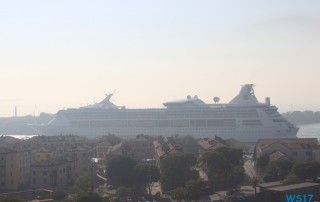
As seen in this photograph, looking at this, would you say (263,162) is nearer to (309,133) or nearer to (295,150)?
(295,150)

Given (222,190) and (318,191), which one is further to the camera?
(222,190)

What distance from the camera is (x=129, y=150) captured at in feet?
150

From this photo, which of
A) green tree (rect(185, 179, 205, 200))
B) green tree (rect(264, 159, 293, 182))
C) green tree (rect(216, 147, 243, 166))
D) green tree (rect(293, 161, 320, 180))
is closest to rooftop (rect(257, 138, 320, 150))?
green tree (rect(264, 159, 293, 182))

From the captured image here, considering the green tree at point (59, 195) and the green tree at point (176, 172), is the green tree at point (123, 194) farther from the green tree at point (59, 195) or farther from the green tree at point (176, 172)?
the green tree at point (176, 172)

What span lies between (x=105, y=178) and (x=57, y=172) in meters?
5.46

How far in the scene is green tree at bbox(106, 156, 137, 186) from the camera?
34.9 m

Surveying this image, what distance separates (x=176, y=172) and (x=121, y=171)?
4.09 meters

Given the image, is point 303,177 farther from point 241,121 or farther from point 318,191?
point 241,121

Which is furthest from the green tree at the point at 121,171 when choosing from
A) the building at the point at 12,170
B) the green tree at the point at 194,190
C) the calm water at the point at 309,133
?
the calm water at the point at 309,133

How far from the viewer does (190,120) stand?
244 ft

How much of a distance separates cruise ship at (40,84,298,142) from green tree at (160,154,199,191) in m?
35.5

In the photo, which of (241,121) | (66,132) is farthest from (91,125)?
→ (241,121)

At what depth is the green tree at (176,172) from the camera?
109 ft

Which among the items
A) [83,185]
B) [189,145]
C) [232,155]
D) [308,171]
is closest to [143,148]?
[189,145]
